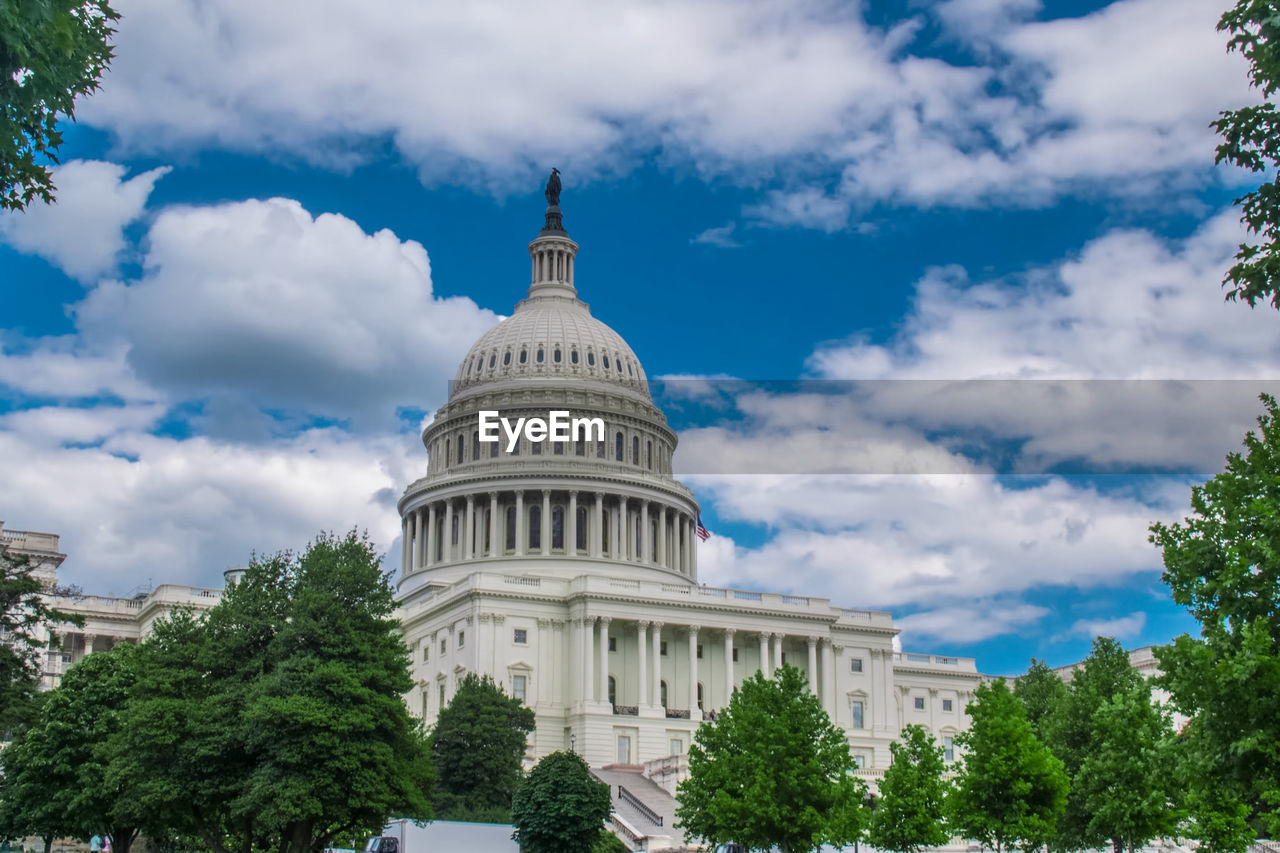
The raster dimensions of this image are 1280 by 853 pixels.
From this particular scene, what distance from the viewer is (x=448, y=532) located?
13412 cm

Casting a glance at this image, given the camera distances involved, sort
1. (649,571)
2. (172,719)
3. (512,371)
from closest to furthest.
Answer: (172,719) < (649,571) < (512,371)

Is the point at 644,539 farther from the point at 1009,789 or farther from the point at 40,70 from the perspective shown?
the point at 40,70

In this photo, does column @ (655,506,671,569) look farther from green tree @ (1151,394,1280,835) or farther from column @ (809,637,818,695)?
green tree @ (1151,394,1280,835)

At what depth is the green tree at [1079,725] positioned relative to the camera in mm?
59250

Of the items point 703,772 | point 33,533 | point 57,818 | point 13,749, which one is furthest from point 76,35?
point 33,533

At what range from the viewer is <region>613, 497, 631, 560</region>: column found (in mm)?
131750

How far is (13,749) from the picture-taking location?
2852 inches

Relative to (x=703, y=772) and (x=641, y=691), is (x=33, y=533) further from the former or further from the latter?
(x=703, y=772)

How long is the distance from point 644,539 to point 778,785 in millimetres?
74321

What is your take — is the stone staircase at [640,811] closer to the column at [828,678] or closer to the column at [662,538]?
the column at [828,678]

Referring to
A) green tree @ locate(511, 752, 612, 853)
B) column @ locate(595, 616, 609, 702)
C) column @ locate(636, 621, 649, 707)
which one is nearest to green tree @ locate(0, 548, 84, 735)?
green tree @ locate(511, 752, 612, 853)

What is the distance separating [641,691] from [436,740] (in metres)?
28.7

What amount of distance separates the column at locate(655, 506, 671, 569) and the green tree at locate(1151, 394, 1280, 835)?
103155 mm

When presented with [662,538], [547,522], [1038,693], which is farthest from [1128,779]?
[662,538]
